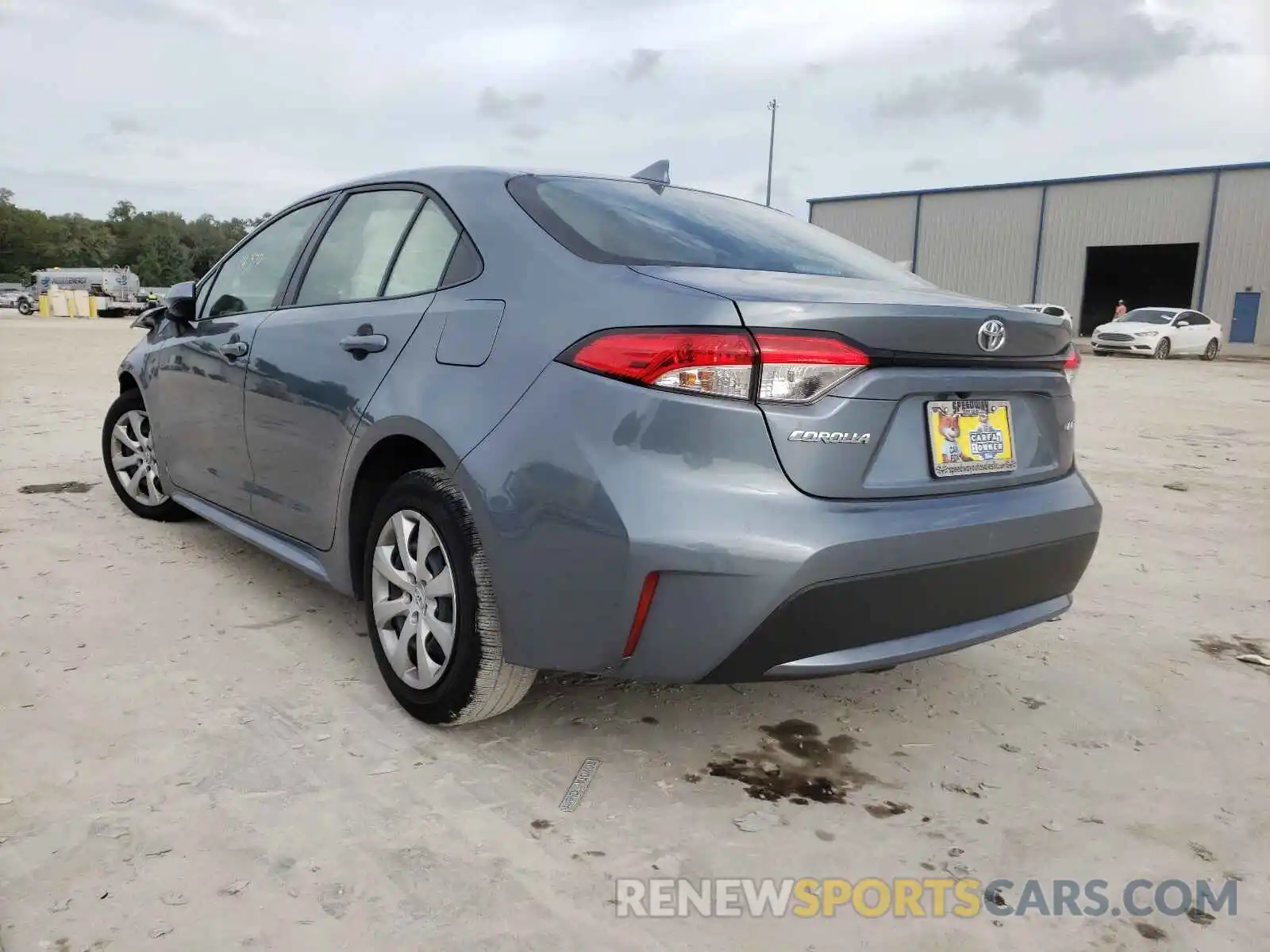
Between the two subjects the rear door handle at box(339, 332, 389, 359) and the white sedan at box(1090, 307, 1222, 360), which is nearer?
the rear door handle at box(339, 332, 389, 359)

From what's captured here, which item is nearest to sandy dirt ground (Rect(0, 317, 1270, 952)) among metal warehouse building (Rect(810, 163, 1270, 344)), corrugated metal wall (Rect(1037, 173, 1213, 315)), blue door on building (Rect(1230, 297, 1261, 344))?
metal warehouse building (Rect(810, 163, 1270, 344))

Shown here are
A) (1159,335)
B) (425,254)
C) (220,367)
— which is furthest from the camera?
(1159,335)

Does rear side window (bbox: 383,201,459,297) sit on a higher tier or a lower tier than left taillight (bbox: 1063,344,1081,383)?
higher

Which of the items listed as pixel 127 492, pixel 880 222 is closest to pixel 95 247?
pixel 880 222

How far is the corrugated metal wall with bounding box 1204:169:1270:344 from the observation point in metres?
31.6

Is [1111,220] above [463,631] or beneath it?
above

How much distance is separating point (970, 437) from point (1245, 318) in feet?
121

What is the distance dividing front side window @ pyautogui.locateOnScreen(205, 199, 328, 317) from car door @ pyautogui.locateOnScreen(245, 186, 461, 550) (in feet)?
0.57

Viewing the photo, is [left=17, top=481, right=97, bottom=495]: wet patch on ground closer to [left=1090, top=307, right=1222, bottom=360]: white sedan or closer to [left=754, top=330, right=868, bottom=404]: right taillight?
[left=754, top=330, right=868, bottom=404]: right taillight

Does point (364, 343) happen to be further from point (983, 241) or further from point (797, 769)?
point (983, 241)

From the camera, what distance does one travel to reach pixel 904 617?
86.5 inches

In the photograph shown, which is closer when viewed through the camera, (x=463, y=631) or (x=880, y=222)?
(x=463, y=631)

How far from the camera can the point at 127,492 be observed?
4746 mm

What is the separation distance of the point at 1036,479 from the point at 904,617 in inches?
25.2
